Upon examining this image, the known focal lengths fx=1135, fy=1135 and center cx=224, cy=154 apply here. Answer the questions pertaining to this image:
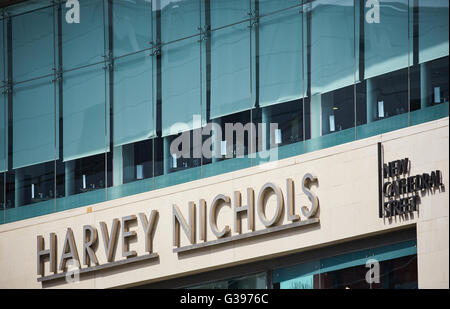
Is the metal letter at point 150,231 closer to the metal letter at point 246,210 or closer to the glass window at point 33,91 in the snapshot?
the metal letter at point 246,210

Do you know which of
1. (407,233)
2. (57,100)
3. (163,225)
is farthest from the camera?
(57,100)

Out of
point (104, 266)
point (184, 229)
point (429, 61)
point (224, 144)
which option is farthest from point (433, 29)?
point (104, 266)

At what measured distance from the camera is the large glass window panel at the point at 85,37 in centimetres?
3347

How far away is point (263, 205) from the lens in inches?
1153

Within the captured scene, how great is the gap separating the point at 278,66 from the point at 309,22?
1.46 m

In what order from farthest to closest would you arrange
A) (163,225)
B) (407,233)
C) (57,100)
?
(57,100) < (163,225) < (407,233)

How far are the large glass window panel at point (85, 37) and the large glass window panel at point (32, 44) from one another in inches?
24.8

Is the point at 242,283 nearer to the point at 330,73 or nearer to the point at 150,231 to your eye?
the point at 150,231

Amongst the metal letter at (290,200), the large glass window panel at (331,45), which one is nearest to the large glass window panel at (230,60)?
the large glass window panel at (331,45)

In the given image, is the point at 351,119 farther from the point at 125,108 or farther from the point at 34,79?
the point at 34,79

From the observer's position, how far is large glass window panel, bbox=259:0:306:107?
29203mm

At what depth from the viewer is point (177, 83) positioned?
3156 centimetres
